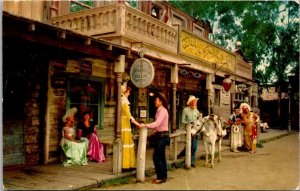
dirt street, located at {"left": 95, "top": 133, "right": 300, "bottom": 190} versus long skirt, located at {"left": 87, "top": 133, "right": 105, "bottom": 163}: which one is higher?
long skirt, located at {"left": 87, "top": 133, "right": 105, "bottom": 163}

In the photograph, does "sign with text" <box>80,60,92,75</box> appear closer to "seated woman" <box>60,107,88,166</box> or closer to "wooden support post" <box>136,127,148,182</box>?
"seated woman" <box>60,107,88,166</box>

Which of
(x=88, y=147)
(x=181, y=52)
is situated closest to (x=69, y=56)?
(x=88, y=147)

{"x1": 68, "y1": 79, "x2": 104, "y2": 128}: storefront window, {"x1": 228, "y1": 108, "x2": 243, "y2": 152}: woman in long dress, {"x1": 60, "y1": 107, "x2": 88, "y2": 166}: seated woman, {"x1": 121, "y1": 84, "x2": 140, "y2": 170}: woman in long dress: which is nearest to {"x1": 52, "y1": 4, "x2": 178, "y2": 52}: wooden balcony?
{"x1": 68, "y1": 79, "x2": 104, "y2": 128}: storefront window

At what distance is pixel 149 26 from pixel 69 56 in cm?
285

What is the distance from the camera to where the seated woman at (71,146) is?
9148 mm

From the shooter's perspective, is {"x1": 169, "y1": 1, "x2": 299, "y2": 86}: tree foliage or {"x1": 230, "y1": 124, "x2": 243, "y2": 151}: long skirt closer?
{"x1": 230, "y1": 124, "x2": 243, "y2": 151}: long skirt

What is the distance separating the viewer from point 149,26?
11.1m

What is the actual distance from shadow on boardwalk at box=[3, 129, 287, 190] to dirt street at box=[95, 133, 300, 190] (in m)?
0.53

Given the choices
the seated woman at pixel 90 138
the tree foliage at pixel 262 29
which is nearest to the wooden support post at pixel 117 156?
the seated woman at pixel 90 138

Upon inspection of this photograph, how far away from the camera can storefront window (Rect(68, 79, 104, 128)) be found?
34.6 feet

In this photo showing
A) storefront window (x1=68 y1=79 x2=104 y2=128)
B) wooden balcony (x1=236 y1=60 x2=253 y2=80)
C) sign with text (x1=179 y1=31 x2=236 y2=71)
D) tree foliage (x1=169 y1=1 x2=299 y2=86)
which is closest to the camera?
storefront window (x1=68 y1=79 x2=104 y2=128)

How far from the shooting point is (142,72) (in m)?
9.29

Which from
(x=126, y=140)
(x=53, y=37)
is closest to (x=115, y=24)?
(x=53, y=37)

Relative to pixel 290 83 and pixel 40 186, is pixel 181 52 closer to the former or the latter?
pixel 40 186
